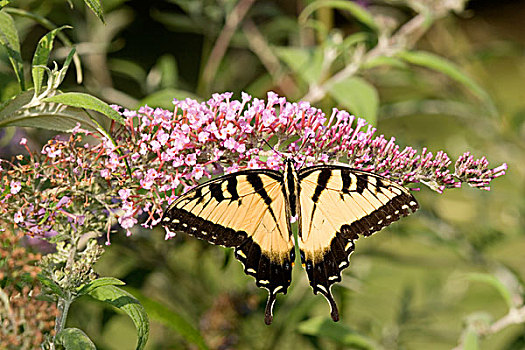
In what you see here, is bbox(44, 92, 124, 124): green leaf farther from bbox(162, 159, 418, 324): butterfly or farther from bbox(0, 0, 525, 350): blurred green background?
bbox(0, 0, 525, 350): blurred green background

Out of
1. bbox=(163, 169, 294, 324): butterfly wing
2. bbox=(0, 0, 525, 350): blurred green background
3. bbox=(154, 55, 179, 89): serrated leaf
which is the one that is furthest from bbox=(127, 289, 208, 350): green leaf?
bbox=(154, 55, 179, 89): serrated leaf

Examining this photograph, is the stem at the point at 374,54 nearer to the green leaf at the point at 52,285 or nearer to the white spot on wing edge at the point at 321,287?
the white spot on wing edge at the point at 321,287

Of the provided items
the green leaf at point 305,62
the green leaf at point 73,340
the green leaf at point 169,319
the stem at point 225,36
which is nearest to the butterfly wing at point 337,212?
the green leaf at point 169,319

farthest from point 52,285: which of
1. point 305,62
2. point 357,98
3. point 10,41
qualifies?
point 305,62

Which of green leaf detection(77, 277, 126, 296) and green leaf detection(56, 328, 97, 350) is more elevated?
green leaf detection(77, 277, 126, 296)

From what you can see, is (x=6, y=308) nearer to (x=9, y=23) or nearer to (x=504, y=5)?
(x=9, y=23)

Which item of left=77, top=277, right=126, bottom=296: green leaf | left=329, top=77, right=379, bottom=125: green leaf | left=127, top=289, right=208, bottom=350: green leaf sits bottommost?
left=77, top=277, right=126, bottom=296: green leaf
